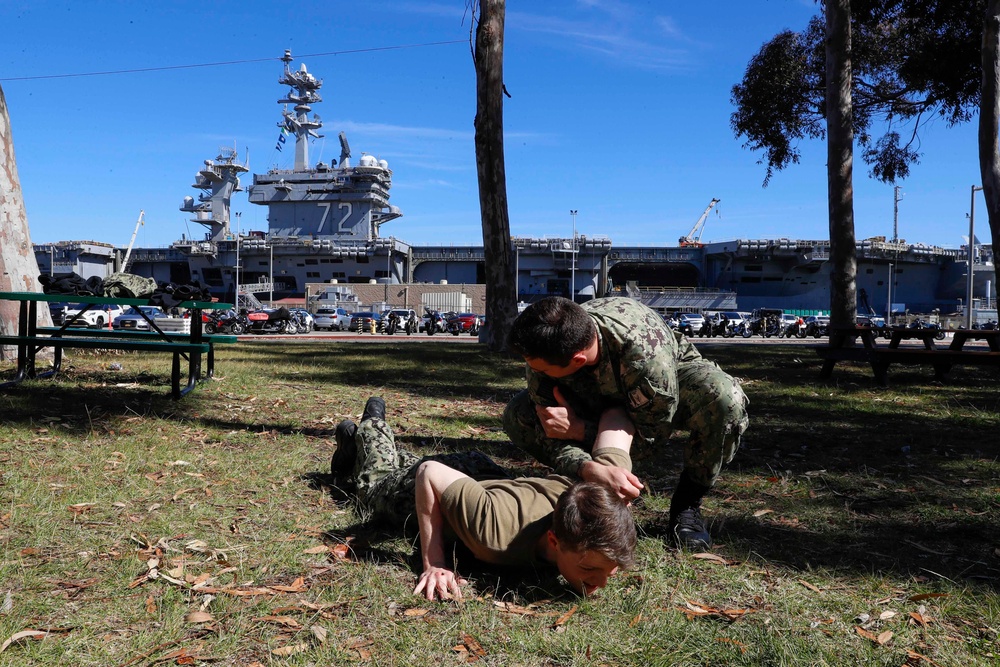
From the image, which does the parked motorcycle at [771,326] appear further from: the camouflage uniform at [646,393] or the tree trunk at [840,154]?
the camouflage uniform at [646,393]

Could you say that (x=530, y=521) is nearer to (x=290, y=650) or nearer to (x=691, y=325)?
A: (x=290, y=650)

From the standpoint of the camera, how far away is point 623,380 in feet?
9.32

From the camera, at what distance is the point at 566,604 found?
252 centimetres

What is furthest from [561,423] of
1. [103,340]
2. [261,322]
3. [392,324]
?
[392,324]

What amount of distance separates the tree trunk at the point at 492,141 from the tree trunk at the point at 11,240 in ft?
21.9

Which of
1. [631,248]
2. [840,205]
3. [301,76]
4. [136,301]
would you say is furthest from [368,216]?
[136,301]

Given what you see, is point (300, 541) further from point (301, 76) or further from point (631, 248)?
point (301, 76)

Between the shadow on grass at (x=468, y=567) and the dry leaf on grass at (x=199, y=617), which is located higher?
the dry leaf on grass at (x=199, y=617)

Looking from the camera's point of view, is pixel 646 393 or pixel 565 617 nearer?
pixel 565 617

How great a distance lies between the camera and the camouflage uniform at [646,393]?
278cm

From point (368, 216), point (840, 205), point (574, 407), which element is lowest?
point (574, 407)

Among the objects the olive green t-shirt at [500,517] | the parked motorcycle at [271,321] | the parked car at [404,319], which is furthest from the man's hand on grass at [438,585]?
the parked car at [404,319]

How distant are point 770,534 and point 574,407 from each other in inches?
45.7

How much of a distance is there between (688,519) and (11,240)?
25.6 feet
